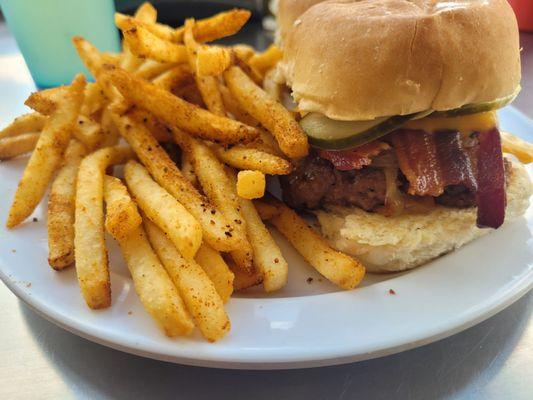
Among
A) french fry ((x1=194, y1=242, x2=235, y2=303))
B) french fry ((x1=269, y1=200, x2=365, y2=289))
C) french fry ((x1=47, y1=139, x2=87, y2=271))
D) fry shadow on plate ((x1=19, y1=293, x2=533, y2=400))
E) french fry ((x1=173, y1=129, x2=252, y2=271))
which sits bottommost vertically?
fry shadow on plate ((x1=19, y1=293, x2=533, y2=400))

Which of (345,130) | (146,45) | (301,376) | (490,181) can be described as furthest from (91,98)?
(490,181)

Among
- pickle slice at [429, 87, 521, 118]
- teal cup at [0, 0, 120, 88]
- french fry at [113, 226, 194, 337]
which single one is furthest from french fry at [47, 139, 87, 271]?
teal cup at [0, 0, 120, 88]

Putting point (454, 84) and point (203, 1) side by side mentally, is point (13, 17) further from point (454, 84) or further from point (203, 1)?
point (454, 84)

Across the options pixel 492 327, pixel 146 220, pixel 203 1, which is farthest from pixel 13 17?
pixel 492 327

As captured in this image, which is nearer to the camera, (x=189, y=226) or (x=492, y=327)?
(x=189, y=226)

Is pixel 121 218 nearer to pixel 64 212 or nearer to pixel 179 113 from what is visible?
pixel 64 212

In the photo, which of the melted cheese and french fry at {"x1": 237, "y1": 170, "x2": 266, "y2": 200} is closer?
french fry at {"x1": 237, "y1": 170, "x2": 266, "y2": 200}

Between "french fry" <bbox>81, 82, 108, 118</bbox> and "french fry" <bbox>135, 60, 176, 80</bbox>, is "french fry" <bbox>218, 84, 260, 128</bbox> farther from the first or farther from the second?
"french fry" <bbox>81, 82, 108, 118</bbox>
